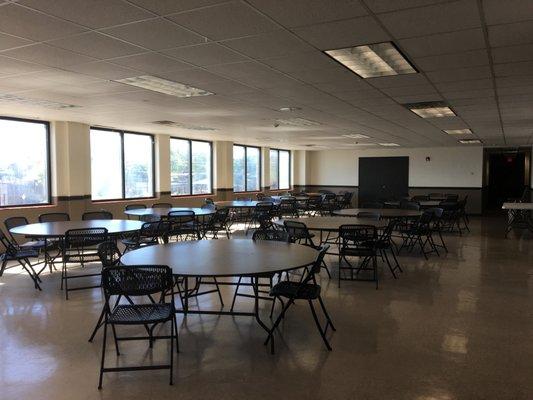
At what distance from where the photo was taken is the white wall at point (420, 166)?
49.8 ft

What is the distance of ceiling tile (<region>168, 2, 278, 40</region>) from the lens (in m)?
2.95

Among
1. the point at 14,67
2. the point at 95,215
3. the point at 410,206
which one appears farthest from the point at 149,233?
the point at 410,206

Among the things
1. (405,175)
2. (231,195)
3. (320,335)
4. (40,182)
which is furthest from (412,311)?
(405,175)

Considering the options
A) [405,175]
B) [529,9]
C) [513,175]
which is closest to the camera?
[529,9]

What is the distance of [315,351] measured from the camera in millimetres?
3463

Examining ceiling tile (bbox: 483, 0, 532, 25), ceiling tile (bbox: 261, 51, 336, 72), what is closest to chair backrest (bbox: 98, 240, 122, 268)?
ceiling tile (bbox: 261, 51, 336, 72)

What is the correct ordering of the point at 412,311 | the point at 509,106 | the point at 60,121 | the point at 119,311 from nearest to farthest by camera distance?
the point at 119,311
the point at 412,311
the point at 509,106
the point at 60,121

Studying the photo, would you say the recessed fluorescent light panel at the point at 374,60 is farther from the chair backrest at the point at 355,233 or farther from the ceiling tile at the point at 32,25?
the ceiling tile at the point at 32,25

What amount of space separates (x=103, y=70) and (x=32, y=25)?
1.36m

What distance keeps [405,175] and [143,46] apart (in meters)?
14.0

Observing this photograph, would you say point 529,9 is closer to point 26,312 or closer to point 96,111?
point 26,312

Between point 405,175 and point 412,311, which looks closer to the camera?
point 412,311

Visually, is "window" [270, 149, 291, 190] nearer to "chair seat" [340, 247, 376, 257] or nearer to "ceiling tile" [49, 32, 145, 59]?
"chair seat" [340, 247, 376, 257]

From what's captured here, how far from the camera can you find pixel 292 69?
4.55 m
